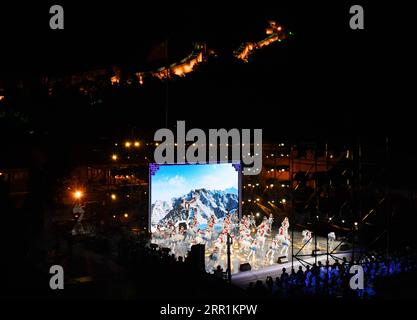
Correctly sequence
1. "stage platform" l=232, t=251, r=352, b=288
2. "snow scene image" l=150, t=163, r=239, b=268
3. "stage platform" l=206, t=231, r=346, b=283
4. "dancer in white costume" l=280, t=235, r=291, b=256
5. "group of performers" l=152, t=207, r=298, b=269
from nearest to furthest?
"stage platform" l=232, t=251, r=352, b=288 < "stage platform" l=206, t=231, r=346, b=283 < "group of performers" l=152, t=207, r=298, b=269 < "snow scene image" l=150, t=163, r=239, b=268 < "dancer in white costume" l=280, t=235, r=291, b=256

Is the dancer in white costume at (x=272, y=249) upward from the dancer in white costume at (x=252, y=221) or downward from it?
downward

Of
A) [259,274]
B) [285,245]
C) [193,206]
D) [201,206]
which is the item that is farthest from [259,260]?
[193,206]

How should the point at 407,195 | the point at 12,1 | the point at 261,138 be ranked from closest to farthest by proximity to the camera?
1. the point at 12,1
2. the point at 261,138
3. the point at 407,195

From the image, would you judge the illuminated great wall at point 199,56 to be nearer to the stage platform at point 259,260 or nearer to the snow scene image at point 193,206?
the snow scene image at point 193,206

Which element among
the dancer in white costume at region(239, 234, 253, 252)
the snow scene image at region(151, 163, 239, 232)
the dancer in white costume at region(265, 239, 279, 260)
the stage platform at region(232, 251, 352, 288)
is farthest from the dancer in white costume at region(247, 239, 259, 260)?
the snow scene image at region(151, 163, 239, 232)

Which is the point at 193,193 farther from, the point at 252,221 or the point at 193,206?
the point at 252,221

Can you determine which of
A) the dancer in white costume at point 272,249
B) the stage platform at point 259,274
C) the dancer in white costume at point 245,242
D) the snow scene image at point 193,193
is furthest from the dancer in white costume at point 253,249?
the snow scene image at point 193,193

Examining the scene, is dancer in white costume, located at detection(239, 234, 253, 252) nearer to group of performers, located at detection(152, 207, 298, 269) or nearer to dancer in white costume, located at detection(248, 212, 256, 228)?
group of performers, located at detection(152, 207, 298, 269)

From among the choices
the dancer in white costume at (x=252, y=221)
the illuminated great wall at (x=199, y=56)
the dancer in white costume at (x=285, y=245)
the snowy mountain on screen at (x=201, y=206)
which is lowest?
the dancer in white costume at (x=285, y=245)

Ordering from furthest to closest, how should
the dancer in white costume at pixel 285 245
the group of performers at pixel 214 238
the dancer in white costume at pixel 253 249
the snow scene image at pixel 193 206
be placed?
the dancer in white costume at pixel 285 245 → the snow scene image at pixel 193 206 → the group of performers at pixel 214 238 → the dancer in white costume at pixel 253 249
